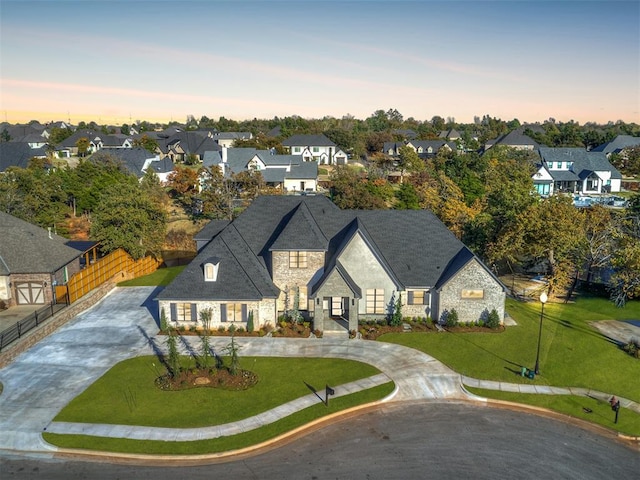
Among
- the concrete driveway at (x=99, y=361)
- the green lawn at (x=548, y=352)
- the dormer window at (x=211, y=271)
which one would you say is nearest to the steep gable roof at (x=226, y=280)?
the dormer window at (x=211, y=271)

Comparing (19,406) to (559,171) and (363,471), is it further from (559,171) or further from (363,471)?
(559,171)

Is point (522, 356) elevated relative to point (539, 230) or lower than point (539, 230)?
lower

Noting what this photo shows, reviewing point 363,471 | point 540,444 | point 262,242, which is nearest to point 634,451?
point 540,444

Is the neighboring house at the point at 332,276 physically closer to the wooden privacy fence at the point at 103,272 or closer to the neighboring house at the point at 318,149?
the wooden privacy fence at the point at 103,272

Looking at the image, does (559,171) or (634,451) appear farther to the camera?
(559,171)

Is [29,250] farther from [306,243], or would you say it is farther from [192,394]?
[306,243]

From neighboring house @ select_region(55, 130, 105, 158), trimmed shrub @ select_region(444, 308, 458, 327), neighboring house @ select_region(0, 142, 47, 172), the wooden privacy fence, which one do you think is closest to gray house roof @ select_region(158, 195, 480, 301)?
trimmed shrub @ select_region(444, 308, 458, 327)
